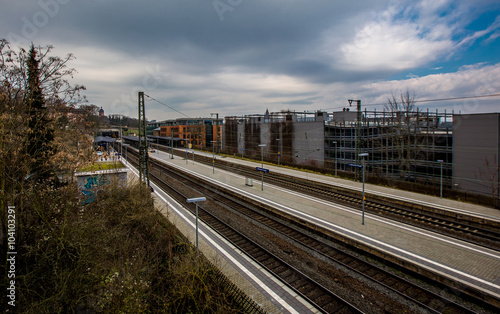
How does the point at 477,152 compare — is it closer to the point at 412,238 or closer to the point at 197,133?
the point at 412,238

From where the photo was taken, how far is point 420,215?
1458 cm

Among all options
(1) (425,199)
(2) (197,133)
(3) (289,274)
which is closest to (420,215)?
(1) (425,199)

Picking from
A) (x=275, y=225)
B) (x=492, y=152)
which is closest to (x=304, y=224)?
(x=275, y=225)

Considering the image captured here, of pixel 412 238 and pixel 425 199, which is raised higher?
pixel 425 199

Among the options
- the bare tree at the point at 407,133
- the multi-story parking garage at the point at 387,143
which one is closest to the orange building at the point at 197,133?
the multi-story parking garage at the point at 387,143

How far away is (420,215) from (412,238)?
410 cm

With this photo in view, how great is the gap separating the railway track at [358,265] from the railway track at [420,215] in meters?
5.39

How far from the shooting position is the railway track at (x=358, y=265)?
724 cm

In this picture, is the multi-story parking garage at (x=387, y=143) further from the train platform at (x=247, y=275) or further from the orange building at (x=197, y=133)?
the orange building at (x=197, y=133)

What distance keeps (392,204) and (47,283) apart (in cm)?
1762

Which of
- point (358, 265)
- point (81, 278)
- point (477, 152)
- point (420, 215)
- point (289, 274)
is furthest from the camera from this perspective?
point (477, 152)

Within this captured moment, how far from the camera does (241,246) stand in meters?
11.0

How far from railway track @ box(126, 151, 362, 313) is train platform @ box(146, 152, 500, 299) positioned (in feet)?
11.6

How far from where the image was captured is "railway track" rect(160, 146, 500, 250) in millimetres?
11938
